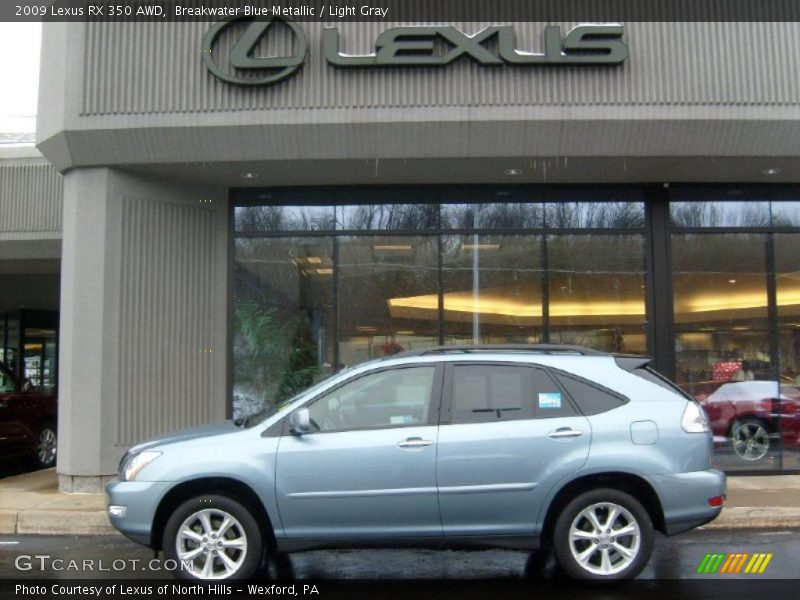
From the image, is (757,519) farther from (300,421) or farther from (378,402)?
(300,421)

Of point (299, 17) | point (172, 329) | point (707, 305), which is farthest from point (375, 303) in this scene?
point (707, 305)

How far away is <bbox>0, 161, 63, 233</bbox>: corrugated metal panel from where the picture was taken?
12734 millimetres

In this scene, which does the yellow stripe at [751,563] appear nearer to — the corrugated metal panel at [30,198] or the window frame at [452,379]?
the window frame at [452,379]

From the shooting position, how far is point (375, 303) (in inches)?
434

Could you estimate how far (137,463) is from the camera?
589cm

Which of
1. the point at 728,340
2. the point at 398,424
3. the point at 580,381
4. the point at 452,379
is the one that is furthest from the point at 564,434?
the point at 728,340

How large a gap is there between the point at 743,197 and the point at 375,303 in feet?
17.7

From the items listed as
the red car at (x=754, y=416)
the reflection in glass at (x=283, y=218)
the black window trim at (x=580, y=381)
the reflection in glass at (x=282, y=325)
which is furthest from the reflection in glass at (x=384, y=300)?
the black window trim at (x=580, y=381)

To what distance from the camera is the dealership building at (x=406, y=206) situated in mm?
9555

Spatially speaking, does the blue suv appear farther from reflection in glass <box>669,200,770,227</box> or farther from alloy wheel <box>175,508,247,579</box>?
reflection in glass <box>669,200,770,227</box>

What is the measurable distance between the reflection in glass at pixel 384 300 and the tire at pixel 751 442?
4.40m

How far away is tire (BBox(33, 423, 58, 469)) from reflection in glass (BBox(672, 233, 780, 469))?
32.3 ft

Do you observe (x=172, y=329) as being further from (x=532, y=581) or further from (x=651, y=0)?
(x=651, y=0)

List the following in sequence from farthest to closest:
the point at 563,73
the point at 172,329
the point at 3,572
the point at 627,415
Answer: the point at 172,329
the point at 563,73
the point at 3,572
the point at 627,415
